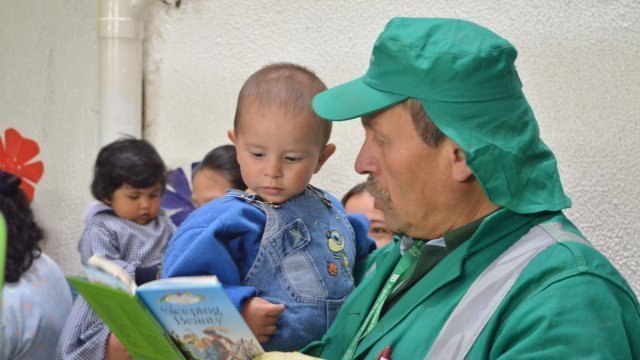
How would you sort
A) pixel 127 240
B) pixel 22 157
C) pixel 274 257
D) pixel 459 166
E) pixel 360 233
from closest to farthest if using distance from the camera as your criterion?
1. pixel 459 166
2. pixel 274 257
3. pixel 360 233
4. pixel 127 240
5. pixel 22 157

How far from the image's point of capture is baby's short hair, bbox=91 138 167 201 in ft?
13.3

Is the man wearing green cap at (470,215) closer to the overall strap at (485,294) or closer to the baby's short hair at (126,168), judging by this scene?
the overall strap at (485,294)

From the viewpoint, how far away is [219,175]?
145 inches

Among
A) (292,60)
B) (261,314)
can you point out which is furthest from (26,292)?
(261,314)

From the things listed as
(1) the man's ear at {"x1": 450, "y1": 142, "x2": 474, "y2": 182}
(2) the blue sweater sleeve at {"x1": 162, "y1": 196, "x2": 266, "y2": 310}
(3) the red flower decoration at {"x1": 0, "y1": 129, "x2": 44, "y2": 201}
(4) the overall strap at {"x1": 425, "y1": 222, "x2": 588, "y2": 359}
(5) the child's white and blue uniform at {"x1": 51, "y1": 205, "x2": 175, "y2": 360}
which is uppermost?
(1) the man's ear at {"x1": 450, "y1": 142, "x2": 474, "y2": 182}

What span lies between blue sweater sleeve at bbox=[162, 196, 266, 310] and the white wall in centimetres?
133

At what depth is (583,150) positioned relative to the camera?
3.12 metres

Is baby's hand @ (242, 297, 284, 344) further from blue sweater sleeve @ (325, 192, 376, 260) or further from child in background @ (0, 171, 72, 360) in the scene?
child in background @ (0, 171, 72, 360)

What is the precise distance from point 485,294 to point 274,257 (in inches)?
23.4

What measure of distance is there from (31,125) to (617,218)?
11.6ft

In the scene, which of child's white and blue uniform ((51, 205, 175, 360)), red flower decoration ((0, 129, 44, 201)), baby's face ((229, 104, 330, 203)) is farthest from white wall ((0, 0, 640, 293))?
baby's face ((229, 104, 330, 203))

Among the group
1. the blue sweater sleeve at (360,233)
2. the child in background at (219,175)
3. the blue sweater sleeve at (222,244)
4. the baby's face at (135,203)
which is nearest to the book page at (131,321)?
the blue sweater sleeve at (222,244)

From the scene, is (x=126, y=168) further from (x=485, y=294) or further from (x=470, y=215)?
(x=485, y=294)

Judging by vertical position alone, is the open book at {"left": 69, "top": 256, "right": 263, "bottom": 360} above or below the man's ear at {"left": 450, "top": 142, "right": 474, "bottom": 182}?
below
